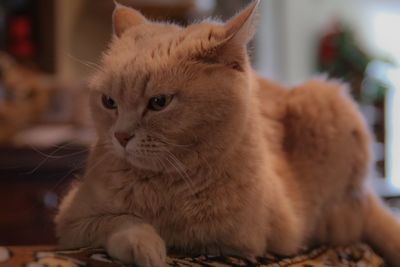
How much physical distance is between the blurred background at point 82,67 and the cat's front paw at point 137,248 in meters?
0.29

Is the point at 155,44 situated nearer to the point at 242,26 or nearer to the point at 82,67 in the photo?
the point at 242,26

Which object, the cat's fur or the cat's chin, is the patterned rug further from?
the cat's chin

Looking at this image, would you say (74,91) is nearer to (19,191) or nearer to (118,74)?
(19,191)

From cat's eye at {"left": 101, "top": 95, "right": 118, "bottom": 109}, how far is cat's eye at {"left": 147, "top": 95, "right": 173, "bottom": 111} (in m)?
0.08

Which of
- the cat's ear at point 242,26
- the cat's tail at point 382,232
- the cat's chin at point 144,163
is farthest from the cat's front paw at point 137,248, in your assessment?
the cat's tail at point 382,232

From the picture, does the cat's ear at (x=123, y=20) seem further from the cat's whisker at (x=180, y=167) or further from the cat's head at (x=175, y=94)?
the cat's whisker at (x=180, y=167)

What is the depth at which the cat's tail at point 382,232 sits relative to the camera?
1.20 m

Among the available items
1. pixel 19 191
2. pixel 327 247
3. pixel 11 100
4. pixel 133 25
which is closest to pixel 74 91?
Result: pixel 11 100

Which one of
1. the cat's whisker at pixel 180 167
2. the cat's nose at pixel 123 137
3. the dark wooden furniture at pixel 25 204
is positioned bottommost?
the dark wooden furniture at pixel 25 204

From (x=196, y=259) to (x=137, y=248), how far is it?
12 centimetres

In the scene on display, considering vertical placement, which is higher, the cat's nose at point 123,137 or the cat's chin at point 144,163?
the cat's nose at point 123,137

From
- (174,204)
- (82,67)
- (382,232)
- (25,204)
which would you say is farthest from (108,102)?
(82,67)

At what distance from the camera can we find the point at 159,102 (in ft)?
2.79

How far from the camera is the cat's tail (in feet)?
3.95
